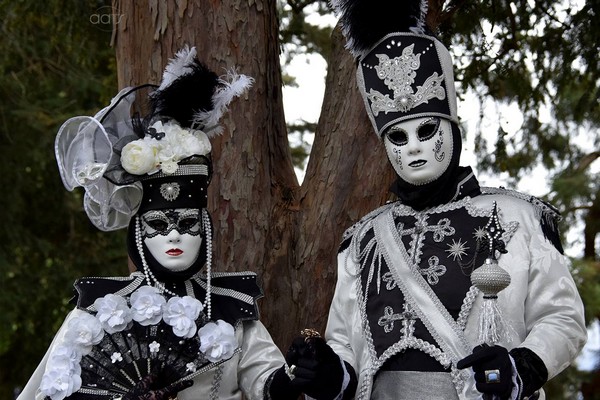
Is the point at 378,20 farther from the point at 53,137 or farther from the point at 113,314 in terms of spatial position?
the point at 53,137

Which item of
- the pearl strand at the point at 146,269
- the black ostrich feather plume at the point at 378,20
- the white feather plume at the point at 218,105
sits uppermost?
the black ostrich feather plume at the point at 378,20

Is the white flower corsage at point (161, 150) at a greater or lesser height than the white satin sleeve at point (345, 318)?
greater

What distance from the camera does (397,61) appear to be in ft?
15.8

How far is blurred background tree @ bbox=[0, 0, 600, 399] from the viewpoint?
322 inches

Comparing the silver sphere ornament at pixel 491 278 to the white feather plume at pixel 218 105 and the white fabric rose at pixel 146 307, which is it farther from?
the white feather plume at pixel 218 105

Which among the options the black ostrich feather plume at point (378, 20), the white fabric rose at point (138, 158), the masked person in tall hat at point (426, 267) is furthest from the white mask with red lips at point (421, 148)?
the white fabric rose at point (138, 158)

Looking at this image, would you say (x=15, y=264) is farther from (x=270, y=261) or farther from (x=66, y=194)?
(x=270, y=261)

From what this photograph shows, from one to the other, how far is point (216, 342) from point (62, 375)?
2.07 ft

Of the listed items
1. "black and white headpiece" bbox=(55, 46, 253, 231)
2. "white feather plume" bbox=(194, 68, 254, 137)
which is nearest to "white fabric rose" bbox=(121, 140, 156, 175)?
"black and white headpiece" bbox=(55, 46, 253, 231)

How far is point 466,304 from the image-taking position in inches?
177

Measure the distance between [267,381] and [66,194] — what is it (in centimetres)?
689

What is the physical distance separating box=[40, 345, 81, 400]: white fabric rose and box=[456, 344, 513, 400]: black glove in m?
1.56

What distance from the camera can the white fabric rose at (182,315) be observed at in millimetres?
4660

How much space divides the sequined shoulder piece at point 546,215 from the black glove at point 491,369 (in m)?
0.72
